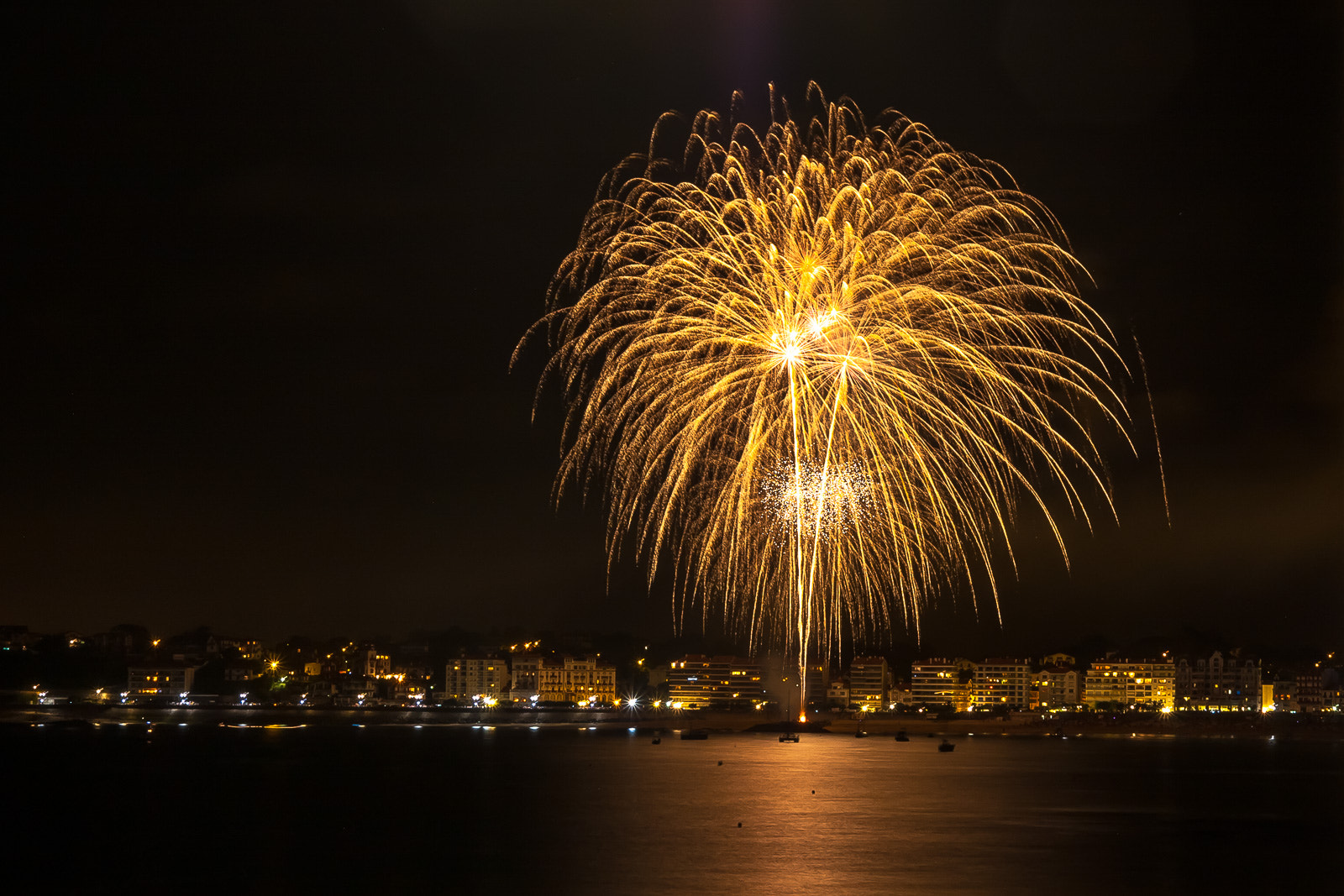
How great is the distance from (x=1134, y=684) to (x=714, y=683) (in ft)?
179

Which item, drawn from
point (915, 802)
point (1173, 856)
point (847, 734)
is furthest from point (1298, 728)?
point (1173, 856)

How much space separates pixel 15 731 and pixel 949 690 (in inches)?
4376

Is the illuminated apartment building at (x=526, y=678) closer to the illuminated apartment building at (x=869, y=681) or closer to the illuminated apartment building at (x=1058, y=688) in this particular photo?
the illuminated apartment building at (x=869, y=681)

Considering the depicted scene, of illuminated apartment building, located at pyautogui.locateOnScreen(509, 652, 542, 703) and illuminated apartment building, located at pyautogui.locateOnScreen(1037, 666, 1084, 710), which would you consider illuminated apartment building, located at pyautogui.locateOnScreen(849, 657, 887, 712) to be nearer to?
illuminated apartment building, located at pyautogui.locateOnScreen(1037, 666, 1084, 710)

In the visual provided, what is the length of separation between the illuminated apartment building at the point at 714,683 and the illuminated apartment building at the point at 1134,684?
44.9m

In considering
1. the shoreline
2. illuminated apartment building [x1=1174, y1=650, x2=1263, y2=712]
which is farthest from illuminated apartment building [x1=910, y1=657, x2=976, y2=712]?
illuminated apartment building [x1=1174, y1=650, x2=1263, y2=712]

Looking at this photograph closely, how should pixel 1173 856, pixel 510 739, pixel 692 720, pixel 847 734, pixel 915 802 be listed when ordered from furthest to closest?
pixel 692 720
pixel 847 734
pixel 510 739
pixel 915 802
pixel 1173 856

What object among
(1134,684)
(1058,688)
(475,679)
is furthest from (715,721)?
(1134,684)

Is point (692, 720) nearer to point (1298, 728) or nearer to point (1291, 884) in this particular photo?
point (1298, 728)

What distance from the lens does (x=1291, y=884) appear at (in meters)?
30.2

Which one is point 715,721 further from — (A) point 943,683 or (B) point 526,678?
(B) point 526,678

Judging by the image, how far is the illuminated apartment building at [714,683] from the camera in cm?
18400

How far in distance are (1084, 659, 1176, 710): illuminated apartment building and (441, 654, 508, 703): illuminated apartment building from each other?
78.1m

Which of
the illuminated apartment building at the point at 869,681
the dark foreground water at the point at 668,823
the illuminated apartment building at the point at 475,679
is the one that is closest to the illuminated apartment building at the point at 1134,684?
the illuminated apartment building at the point at 869,681
